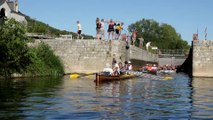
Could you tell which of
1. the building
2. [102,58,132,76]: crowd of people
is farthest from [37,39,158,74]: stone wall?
the building

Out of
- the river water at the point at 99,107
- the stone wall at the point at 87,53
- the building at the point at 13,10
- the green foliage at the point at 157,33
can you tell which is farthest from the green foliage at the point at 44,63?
the green foliage at the point at 157,33

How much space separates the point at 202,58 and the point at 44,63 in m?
14.3

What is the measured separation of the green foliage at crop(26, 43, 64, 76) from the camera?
33.0m

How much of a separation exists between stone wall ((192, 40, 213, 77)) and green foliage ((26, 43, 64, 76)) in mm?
12124

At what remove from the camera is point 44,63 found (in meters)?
34.8

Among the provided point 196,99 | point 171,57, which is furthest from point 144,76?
point 171,57

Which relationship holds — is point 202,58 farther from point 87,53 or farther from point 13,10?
point 13,10

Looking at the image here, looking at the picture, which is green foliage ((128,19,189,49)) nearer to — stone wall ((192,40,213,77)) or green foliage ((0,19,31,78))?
stone wall ((192,40,213,77))

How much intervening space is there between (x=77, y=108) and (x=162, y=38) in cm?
12600

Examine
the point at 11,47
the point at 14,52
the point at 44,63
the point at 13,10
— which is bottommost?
the point at 44,63

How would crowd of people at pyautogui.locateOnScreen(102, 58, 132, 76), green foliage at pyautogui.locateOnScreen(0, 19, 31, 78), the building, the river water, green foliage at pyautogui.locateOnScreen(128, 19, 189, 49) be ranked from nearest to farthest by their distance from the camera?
the river water < crowd of people at pyautogui.locateOnScreen(102, 58, 132, 76) < green foliage at pyautogui.locateOnScreen(0, 19, 31, 78) < the building < green foliage at pyautogui.locateOnScreen(128, 19, 189, 49)

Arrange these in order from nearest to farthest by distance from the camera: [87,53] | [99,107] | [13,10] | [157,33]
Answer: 1. [99,107]
2. [87,53]
3. [13,10]
4. [157,33]

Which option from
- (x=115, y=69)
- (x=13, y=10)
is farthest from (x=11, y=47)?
(x=13, y=10)

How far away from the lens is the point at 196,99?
18219mm
